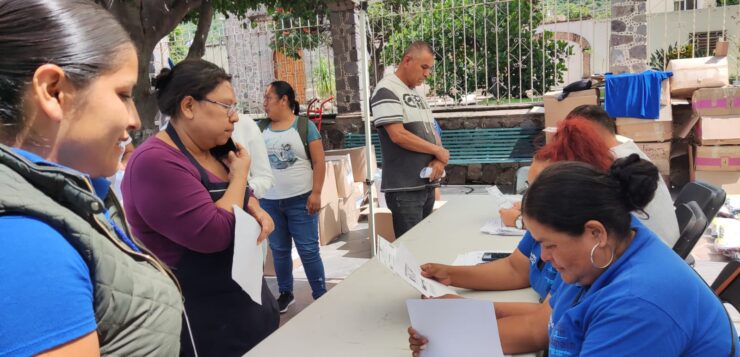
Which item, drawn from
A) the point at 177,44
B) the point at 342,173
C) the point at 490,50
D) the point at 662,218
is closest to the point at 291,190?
the point at 342,173

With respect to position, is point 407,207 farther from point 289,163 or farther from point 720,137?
point 720,137

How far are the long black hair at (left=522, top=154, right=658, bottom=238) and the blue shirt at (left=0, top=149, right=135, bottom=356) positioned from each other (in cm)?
96

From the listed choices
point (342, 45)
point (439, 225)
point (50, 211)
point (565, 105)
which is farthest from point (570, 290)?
point (342, 45)

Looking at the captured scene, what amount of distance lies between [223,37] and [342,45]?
2.56m

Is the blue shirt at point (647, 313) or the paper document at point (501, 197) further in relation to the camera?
the paper document at point (501, 197)

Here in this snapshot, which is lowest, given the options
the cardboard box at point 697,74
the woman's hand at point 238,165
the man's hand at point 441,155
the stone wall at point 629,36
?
the man's hand at point 441,155

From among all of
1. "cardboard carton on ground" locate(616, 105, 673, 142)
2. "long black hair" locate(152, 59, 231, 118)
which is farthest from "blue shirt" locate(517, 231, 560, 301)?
"cardboard carton on ground" locate(616, 105, 673, 142)

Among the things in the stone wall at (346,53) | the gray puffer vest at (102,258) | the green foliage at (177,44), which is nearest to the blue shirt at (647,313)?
the gray puffer vest at (102,258)

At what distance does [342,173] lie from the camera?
5.05 meters

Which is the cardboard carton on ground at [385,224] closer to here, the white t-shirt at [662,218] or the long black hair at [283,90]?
the long black hair at [283,90]

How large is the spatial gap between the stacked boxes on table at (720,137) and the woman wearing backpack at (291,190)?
13.8ft

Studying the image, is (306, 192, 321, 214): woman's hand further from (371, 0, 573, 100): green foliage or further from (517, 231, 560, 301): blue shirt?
(371, 0, 573, 100): green foliage

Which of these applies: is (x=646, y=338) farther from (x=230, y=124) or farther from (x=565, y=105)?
(x=565, y=105)

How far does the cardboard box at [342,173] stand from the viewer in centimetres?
500
